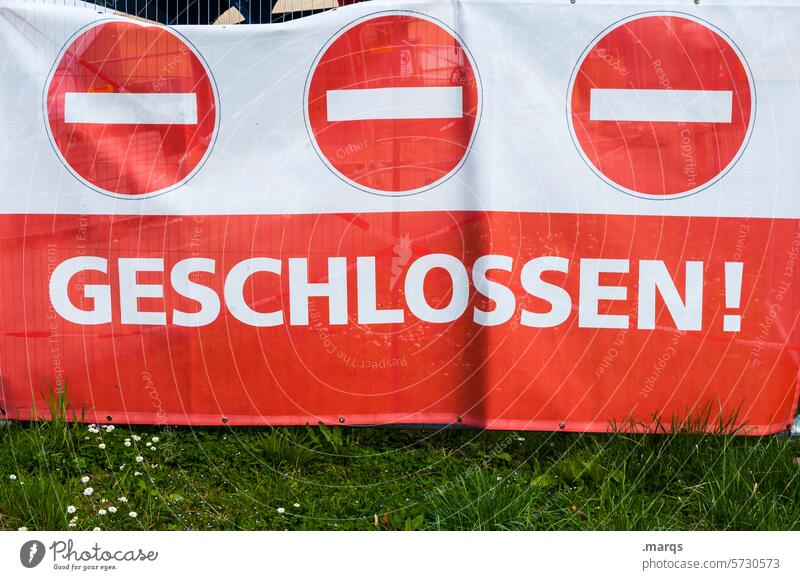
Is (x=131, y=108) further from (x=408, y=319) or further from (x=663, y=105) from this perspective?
(x=663, y=105)

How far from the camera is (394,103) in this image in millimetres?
2840

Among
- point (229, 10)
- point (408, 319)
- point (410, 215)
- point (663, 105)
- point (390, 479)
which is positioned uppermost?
point (229, 10)

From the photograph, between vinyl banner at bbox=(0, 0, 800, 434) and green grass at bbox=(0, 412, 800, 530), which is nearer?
green grass at bbox=(0, 412, 800, 530)

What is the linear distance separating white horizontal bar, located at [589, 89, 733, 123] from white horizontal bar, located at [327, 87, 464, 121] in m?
0.52

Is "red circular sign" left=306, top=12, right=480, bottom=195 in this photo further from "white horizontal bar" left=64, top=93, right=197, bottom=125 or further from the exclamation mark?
the exclamation mark

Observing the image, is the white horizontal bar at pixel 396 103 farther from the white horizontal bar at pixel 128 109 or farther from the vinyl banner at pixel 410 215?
the white horizontal bar at pixel 128 109

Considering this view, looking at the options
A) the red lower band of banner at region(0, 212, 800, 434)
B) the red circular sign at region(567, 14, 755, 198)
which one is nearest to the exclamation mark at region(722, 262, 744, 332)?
the red lower band of banner at region(0, 212, 800, 434)

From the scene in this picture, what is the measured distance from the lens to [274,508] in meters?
2.66

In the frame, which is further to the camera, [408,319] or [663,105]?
[408,319]

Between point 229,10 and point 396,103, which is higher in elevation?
point 229,10

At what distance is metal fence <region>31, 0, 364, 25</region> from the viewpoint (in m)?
2.93

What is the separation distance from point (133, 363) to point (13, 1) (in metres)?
1.45

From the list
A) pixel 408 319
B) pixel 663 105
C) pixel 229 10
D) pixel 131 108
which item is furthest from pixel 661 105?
pixel 131 108

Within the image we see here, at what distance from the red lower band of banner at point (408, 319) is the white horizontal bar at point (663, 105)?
14.7 inches
